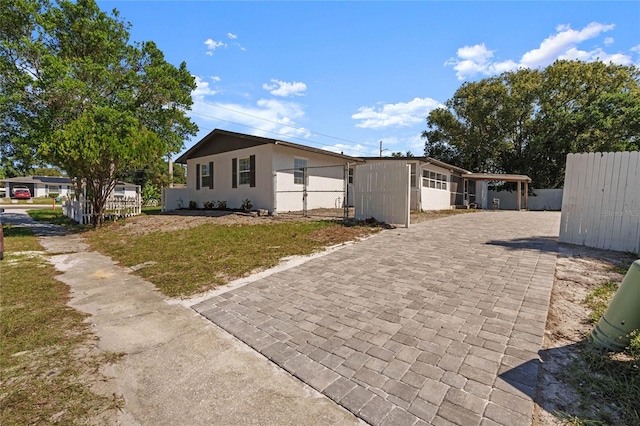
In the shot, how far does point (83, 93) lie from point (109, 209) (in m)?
6.16

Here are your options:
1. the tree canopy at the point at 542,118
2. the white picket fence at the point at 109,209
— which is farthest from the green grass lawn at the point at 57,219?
the tree canopy at the point at 542,118

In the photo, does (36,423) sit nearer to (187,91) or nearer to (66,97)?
(66,97)

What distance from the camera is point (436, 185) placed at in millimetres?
19219

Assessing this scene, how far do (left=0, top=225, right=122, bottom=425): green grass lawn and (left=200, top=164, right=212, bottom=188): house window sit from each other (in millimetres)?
13237

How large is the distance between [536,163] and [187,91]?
97.1ft

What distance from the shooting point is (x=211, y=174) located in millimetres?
17062

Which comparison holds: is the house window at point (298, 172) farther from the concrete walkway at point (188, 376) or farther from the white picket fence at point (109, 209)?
the concrete walkway at point (188, 376)

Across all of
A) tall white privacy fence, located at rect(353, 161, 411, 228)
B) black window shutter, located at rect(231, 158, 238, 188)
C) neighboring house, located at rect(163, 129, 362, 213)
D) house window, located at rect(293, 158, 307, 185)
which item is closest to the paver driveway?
tall white privacy fence, located at rect(353, 161, 411, 228)

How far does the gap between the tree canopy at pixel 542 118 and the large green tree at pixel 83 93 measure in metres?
26.1

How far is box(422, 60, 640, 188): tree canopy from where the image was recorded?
75.6ft

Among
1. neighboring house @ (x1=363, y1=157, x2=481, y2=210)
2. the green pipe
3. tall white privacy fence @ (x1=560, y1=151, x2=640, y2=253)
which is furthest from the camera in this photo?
neighboring house @ (x1=363, y1=157, x2=481, y2=210)

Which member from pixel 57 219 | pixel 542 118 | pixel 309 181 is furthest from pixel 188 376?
pixel 542 118

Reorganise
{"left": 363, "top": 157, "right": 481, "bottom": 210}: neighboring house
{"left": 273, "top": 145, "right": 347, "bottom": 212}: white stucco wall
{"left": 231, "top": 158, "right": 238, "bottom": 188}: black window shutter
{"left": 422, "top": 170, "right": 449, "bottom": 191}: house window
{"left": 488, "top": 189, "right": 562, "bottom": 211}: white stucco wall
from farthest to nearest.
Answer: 1. {"left": 488, "top": 189, "right": 562, "bottom": 211}: white stucco wall
2. {"left": 422, "top": 170, "right": 449, "bottom": 191}: house window
3. {"left": 363, "top": 157, "right": 481, "bottom": 210}: neighboring house
4. {"left": 231, "top": 158, "right": 238, "bottom": 188}: black window shutter
5. {"left": 273, "top": 145, "right": 347, "bottom": 212}: white stucco wall

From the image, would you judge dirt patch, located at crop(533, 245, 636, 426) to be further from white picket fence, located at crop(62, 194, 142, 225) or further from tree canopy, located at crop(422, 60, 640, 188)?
tree canopy, located at crop(422, 60, 640, 188)
